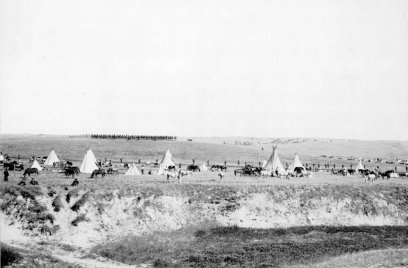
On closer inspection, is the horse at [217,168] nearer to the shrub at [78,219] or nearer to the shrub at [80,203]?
the shrub at [80,203]

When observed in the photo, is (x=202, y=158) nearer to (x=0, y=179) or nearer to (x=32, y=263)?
(x=0, y=179)

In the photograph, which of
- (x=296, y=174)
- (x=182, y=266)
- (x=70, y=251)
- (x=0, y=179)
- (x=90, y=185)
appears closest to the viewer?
(x=182, y=266)

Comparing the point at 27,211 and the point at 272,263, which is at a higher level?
the point at 27,211

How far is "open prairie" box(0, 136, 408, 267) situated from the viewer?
2664 cm

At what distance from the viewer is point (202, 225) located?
34.2 metres

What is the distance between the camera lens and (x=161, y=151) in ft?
277

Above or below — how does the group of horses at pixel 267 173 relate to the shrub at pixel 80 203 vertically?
above

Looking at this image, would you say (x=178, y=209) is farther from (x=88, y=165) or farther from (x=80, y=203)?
(x=88, y=165)

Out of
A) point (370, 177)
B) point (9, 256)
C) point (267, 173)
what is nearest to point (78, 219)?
point (9, 256)

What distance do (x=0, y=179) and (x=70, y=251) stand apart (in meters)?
14.4

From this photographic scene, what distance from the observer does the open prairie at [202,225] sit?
87.4 feet

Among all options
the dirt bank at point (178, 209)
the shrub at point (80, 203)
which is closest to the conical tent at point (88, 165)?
the dirt bank at point (178, 209)

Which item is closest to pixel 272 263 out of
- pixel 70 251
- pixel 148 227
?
pixel 148 227

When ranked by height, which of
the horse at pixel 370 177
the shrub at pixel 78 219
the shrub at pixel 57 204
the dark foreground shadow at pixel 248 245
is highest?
the horse at pixel 370 177
